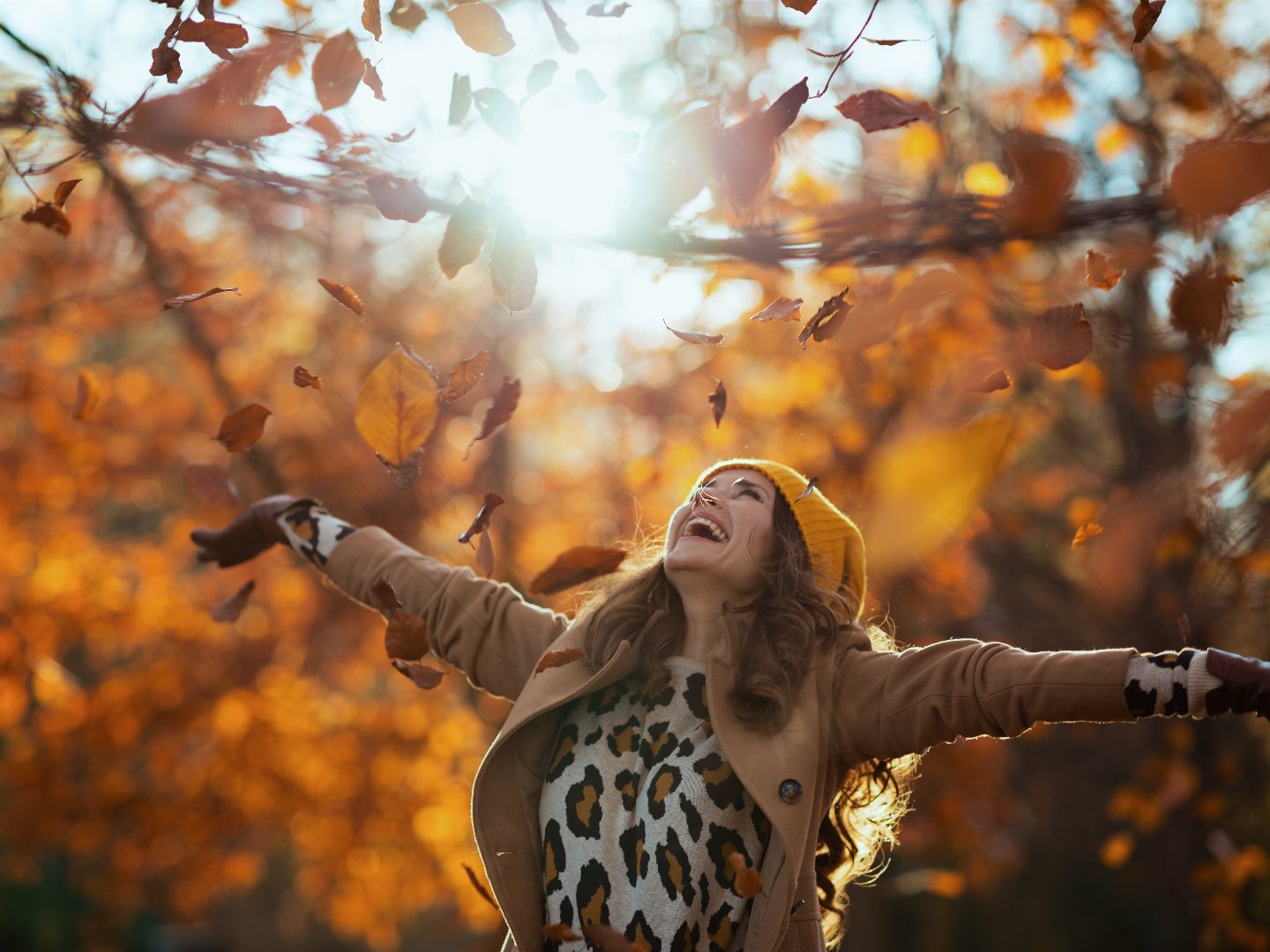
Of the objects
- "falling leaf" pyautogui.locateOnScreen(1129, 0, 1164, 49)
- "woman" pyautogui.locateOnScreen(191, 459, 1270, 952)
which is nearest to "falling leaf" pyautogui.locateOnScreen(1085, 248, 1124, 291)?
"falling leaf" pyautogui.locateOnScreen(1129, 0, 1164, 49)

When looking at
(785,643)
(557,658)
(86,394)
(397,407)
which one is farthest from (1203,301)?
(86,394)

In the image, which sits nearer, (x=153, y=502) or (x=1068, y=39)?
(x=1068, y=39)

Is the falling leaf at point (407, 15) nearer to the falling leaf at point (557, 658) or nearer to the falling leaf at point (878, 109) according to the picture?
the falling leaf at point (878, 109)

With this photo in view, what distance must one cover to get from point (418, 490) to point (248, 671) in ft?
9.11

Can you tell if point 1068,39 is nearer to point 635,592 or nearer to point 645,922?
point 635,592

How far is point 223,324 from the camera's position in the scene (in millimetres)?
6773

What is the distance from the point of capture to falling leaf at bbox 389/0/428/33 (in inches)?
74.9

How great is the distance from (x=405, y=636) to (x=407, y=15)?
44.8 inches

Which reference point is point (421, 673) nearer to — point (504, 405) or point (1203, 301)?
point (504, 405)

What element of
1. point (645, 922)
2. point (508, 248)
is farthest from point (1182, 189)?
point (645, 922)

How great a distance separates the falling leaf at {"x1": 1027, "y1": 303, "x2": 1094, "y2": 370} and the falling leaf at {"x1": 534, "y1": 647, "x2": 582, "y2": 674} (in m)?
1.00

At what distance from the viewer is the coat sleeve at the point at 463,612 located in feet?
7.18

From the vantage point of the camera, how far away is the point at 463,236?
6.24 feet

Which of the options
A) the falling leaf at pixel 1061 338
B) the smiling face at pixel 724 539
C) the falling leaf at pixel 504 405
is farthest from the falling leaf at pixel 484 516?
the falling leaf at pixel 1061 338
